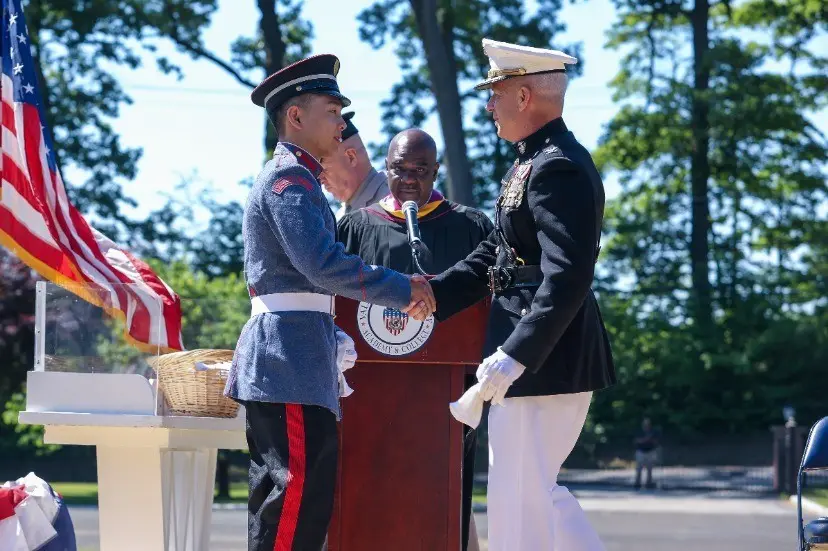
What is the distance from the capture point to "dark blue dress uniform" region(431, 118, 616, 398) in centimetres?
402

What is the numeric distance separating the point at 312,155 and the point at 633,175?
1016 inches

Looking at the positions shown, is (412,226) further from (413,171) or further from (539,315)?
(539,315)

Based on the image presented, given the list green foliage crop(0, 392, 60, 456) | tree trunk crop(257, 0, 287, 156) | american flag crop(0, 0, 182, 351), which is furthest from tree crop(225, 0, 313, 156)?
american flag crop(0, 0, 182, 351)

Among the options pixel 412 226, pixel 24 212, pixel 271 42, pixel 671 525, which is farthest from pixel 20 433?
pixel 412 226

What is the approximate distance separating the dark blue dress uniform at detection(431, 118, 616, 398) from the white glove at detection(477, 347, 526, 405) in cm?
3

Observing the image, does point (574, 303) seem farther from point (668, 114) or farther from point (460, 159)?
point (668, 114)

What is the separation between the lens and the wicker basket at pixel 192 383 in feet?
16.2

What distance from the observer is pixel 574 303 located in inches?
159

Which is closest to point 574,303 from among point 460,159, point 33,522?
point 33,522

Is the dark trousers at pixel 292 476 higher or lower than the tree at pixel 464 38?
lower

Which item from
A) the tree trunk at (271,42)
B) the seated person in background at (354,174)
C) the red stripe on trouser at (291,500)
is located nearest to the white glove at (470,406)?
the red stripe on trouser at (291,500)

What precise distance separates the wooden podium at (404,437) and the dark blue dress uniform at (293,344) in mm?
293

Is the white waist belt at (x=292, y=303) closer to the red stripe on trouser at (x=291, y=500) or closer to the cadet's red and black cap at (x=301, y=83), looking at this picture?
the red stripe on trouser at (x=291, y=500)

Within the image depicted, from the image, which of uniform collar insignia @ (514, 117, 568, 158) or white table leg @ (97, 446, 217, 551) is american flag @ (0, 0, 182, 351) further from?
uniform collar insignia @ (514, 117, 568, 158)
